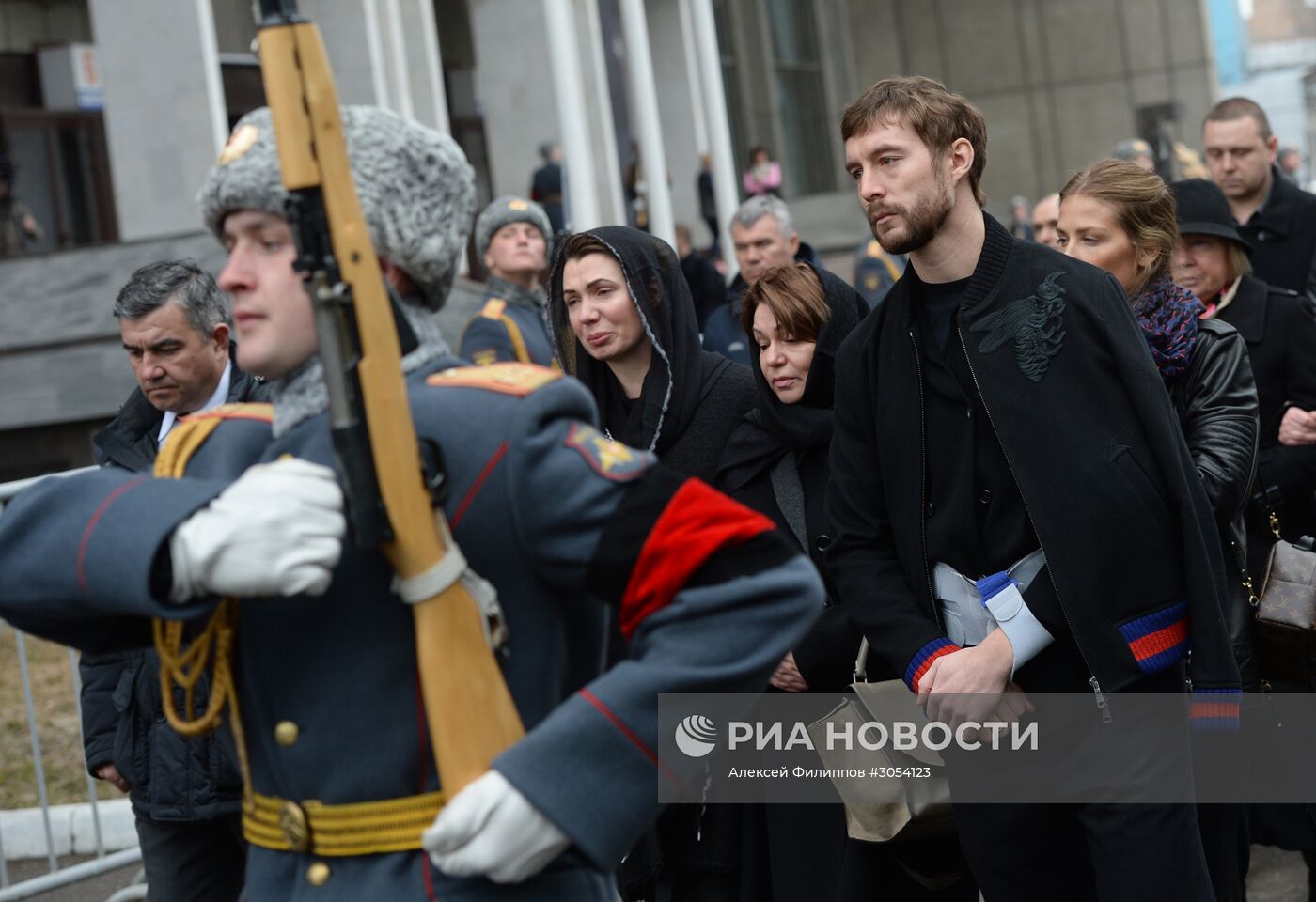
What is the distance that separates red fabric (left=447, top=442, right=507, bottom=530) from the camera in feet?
6.85

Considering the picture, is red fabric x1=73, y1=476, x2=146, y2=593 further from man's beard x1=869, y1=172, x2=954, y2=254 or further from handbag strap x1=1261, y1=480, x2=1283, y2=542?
handbag strap x1=1261, y1=480, x2=1283, y2=542

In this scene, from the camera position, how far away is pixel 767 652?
207 cm

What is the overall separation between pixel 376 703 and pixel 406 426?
366mm

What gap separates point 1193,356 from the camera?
13.3ft

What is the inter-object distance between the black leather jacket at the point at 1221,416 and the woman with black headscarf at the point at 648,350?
116 cm

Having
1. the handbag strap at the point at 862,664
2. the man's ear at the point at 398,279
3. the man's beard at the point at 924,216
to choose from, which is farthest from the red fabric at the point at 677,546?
the handbag strap at the point at 862,664

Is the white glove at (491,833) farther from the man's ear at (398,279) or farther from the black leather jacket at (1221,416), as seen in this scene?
the black leather jacket at (1221,416)

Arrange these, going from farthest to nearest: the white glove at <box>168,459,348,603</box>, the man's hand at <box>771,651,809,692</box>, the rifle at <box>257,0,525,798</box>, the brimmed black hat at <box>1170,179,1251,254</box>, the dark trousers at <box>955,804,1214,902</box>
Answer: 1. the brimmed black hat at <box>1170,179,1251,254</box>
2. the man's hand at <box>771,651,809,692</box>
3. the dark trousers at <box>955,804,1214,902</box>
4. the rifle at <box>257,0,525,798</box>
5. the white glove at <box>168,459,348,603</box>

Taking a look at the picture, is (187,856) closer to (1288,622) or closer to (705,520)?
(705,520)

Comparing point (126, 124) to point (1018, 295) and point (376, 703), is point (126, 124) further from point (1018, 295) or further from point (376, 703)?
point (376, 703)

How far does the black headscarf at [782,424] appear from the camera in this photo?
13.8 ft

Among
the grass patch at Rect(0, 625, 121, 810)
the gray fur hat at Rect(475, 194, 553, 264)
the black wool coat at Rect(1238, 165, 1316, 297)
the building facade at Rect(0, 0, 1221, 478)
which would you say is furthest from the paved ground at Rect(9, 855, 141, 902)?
the building facade at Rect(0, 0, 1221, 478)

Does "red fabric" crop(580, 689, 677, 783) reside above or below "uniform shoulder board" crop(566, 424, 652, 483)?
below

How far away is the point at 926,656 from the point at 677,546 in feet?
4.97
